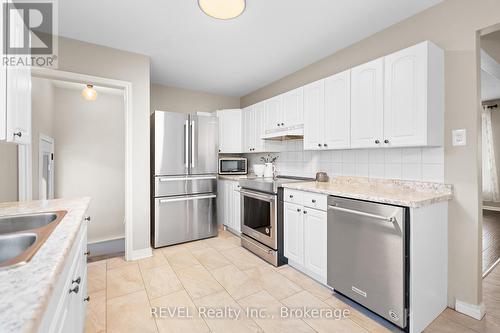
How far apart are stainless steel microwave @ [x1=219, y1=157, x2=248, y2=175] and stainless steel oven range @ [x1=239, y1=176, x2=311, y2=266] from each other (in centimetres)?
89

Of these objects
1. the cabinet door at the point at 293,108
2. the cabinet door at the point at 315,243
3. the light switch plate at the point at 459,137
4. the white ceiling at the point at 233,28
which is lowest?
the cabinet door at the point at 315,243

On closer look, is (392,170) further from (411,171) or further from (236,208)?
(236,208)

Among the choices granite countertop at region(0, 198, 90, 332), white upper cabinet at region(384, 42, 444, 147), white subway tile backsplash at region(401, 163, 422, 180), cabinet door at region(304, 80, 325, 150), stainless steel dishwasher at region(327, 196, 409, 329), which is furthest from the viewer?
cabinet door at region(304, 80, 325, 150)

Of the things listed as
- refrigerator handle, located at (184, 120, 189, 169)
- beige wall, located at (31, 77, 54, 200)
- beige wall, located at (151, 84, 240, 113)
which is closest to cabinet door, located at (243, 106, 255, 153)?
beige wall, located at (151, 84, 240, 113)

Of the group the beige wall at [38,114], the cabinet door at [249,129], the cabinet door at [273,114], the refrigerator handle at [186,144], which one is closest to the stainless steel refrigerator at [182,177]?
the refrigerator handle at [186,144]

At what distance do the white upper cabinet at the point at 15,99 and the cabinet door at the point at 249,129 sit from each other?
9.41ft

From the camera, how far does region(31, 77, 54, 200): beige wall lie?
2.78 metres

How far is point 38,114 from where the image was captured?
2992 millimetres

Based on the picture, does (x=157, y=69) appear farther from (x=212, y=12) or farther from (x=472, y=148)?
(x=472, y=148)

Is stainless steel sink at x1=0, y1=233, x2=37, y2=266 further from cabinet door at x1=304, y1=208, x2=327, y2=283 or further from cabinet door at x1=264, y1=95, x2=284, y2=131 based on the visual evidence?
cabinet door at x1=264, y1=95, x2=284, y2=131

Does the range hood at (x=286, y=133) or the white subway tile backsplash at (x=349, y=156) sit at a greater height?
the range hood at (x=286, y=133)

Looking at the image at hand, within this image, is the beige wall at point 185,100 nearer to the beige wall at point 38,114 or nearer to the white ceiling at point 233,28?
the white ceiling at point 233,28

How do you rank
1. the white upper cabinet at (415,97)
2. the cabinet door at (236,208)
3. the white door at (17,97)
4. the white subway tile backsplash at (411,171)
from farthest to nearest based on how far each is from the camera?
the cabinet door at (236,208) → the white subway tile backsplash at (411,171) → the white upper cabinet at (415,97) → the white door at (17,97)

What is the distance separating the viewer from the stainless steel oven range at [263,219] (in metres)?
2.69
